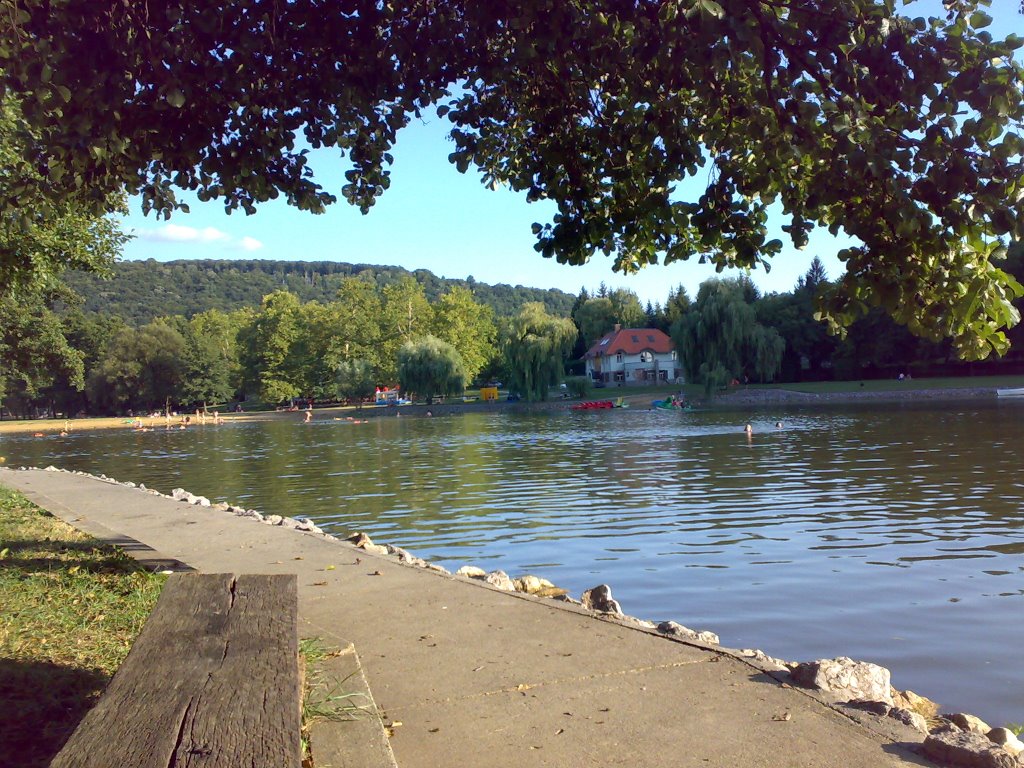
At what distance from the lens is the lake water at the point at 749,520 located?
7.57 metres

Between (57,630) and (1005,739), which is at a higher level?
(57,630)

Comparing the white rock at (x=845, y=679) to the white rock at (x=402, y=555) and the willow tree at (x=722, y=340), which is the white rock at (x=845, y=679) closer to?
the white rock at (x=402, y=555)

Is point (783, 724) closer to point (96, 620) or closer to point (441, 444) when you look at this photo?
point (96, 620)

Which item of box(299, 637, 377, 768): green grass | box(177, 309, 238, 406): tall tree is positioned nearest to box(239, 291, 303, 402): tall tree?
box(177, 309, 238, 406): tall tree

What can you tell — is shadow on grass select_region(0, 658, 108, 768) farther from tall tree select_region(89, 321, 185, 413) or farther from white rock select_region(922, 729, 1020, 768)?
tall tree select_region(89, 321, 185, 413)

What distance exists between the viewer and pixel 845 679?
4.61 metres

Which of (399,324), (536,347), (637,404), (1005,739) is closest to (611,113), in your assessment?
(1005,739)

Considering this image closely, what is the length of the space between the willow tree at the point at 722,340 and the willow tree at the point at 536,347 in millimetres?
A: 10519

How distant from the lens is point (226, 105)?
16.4ft

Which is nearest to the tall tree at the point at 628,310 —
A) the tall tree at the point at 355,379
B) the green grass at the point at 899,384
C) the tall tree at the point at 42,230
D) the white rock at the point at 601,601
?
the tall tree at the point at 355,379

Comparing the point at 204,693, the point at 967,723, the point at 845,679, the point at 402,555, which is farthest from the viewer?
the point at 402,555

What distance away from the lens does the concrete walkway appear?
3.57 m

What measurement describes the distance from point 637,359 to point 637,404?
30277 mm

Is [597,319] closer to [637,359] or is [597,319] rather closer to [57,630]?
[637,359]
